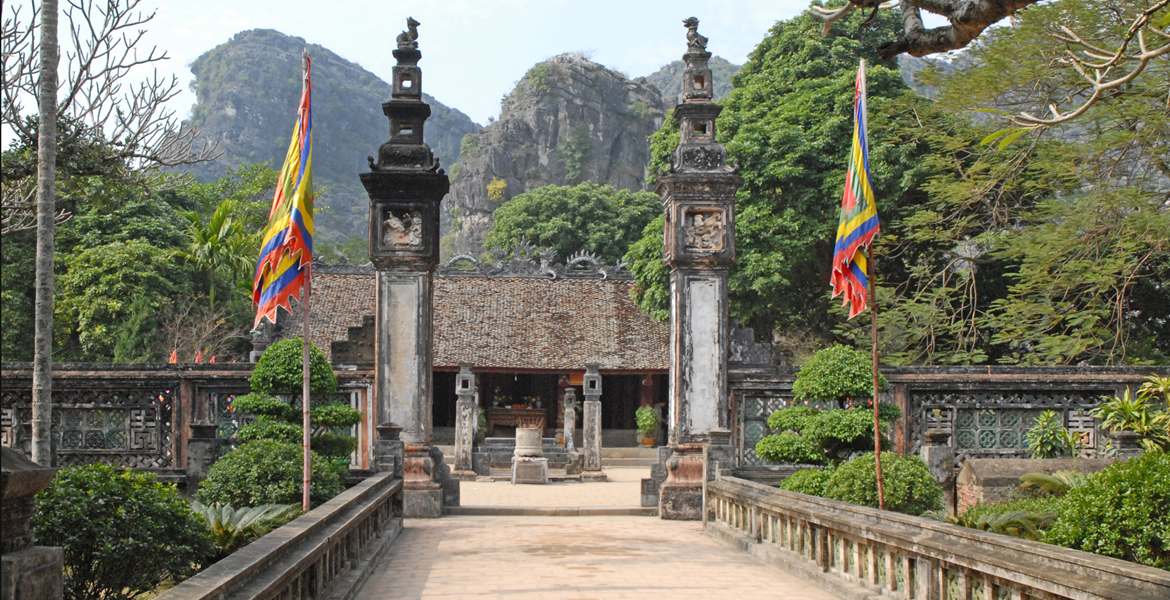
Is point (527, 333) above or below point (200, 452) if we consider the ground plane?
above

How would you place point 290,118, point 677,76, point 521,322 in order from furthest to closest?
1. point 677,76
2. point 290,118
3. point 521,322

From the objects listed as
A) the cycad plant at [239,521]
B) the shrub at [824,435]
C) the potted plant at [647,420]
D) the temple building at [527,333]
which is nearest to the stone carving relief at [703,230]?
the shrub at [824,435]

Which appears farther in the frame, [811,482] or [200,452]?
[200,452]

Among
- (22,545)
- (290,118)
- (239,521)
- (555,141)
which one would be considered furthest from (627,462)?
(290,118)

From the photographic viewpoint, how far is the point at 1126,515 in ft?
16.4

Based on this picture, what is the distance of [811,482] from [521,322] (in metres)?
19.9

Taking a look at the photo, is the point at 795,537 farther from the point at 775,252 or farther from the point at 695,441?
the point at 775,252

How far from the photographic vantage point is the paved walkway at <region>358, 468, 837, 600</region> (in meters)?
6.62

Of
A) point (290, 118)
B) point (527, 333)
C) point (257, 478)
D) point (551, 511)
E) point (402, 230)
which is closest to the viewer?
point (257, 478)

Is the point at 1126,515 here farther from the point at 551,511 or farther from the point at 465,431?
the point at 465,431

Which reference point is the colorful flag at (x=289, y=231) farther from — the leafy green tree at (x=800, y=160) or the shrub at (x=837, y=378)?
the leafy green tree at (x=800, y=160)

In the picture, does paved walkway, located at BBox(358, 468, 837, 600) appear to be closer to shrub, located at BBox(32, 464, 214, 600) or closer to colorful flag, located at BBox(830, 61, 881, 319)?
shrub, located at BBox(32, 464, 214, 600)

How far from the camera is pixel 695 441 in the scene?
11820mm

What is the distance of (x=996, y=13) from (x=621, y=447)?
2581cm
